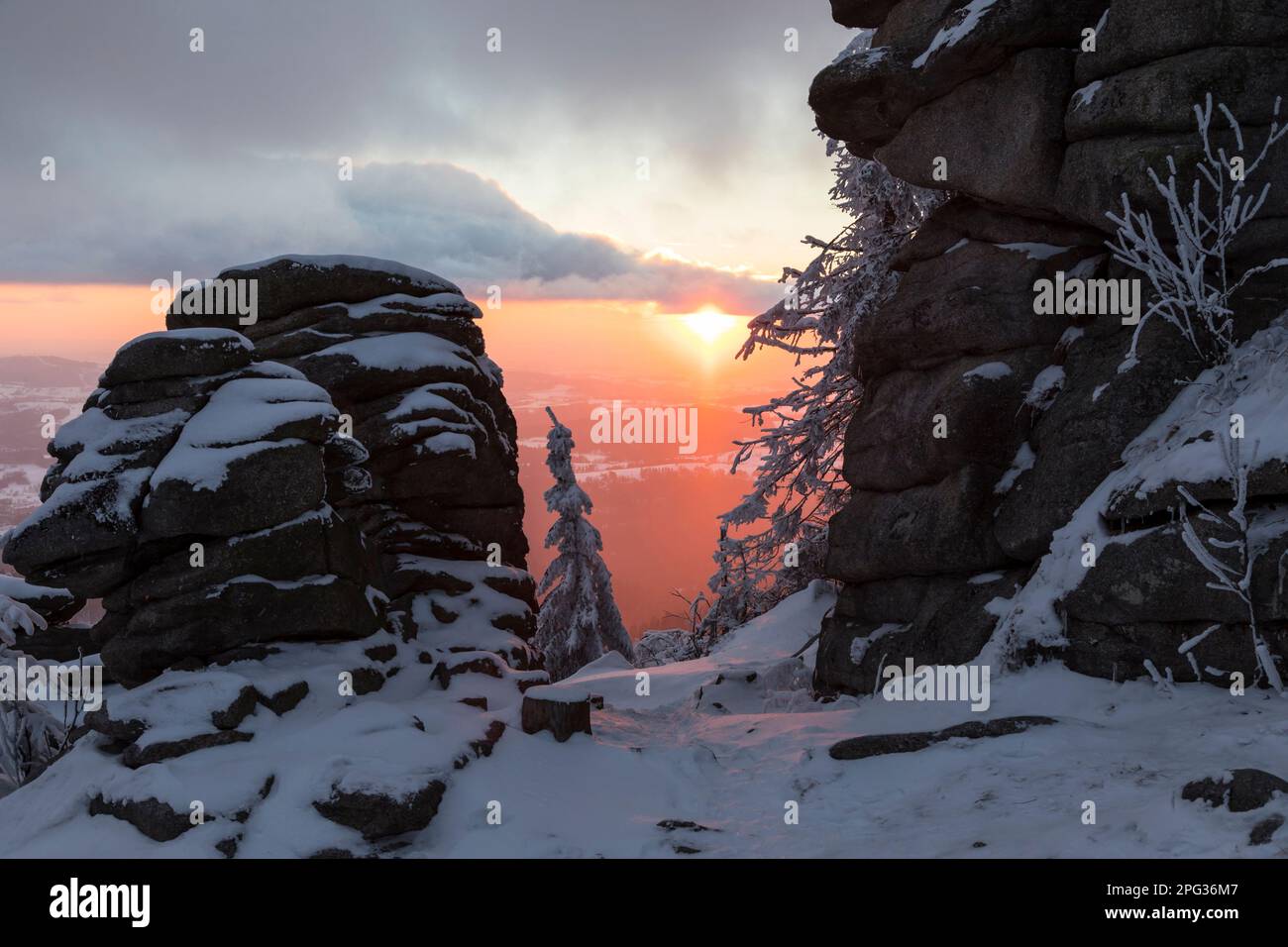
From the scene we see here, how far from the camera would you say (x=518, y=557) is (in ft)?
66.6

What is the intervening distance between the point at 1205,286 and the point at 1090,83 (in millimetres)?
3292

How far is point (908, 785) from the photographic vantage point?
8805 millimetres

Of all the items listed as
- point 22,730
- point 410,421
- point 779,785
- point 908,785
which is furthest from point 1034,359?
point 22,730

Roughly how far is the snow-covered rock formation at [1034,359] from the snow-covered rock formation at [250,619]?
21.2ft

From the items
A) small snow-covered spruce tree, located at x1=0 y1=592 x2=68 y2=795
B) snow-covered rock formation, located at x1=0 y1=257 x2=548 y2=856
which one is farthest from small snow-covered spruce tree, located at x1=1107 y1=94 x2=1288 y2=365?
small snow-covered spruce tree, located at x1=0 y1=592 x2=68 y2=795

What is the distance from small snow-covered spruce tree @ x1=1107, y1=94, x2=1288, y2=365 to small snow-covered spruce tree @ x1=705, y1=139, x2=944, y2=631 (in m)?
7.26

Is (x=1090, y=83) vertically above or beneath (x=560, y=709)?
above

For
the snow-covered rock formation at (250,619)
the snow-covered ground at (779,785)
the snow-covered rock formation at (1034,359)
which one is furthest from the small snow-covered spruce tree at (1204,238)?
the snow-covered rock formation at (250,619)

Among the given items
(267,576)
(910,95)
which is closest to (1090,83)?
(910,95)

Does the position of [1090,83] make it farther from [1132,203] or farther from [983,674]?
[983,674]

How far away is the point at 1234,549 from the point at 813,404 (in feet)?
39.8

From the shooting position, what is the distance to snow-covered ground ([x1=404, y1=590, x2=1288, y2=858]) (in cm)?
684
